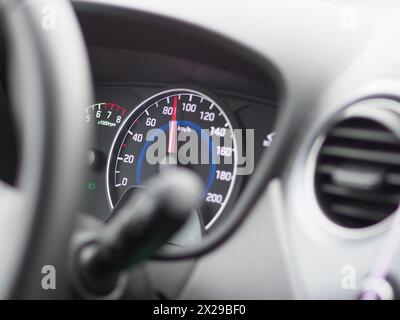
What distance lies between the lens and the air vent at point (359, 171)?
0.90 m

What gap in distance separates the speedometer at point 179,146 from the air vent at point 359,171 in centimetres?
32

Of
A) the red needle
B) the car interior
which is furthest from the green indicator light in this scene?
the red needle

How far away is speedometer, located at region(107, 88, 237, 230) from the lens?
129 cm

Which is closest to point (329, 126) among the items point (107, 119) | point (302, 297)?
point (302, 297)

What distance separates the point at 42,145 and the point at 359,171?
44 cm

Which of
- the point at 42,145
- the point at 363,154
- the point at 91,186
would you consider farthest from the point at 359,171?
the point at 91,186

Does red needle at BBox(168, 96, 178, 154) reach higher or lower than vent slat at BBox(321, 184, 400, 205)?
higher

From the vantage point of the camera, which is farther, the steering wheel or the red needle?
the red needle

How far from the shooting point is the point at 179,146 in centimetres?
137

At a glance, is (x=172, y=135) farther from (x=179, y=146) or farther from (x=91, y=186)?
(x=91, y=186)

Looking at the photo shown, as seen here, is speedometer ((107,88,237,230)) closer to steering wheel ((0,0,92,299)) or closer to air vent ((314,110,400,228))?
air vent ((314,110,400,228))

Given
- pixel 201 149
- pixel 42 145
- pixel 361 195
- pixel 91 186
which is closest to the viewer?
pixel 42 145

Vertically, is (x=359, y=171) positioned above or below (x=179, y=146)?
below
